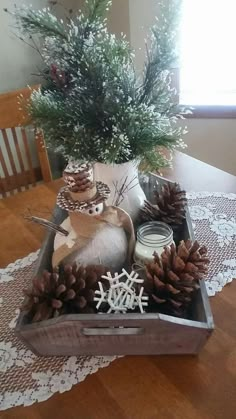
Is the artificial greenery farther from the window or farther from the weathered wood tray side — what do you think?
the window

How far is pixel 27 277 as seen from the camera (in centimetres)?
81

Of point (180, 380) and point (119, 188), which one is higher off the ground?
point (119, 188)

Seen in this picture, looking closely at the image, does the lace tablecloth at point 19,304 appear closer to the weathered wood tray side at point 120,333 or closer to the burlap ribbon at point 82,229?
the weathered wood tray side at point 120,333

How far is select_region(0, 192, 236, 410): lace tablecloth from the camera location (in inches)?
23.1

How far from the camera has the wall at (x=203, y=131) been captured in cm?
169

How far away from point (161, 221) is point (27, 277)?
1.06 ft

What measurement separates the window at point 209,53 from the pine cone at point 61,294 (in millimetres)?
1246

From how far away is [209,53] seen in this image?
166 centimetres

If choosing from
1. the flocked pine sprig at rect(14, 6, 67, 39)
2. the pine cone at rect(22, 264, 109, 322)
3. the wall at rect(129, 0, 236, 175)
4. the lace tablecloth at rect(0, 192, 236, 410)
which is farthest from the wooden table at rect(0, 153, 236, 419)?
the wall at rect(129, 0, 236, 175)

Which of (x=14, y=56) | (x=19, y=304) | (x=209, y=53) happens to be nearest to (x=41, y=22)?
(x=19, y=304)

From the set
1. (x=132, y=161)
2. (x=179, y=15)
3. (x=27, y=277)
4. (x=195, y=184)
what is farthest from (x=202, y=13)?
(x=27, y=277)

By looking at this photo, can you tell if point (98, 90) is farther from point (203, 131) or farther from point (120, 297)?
point (203, 131)

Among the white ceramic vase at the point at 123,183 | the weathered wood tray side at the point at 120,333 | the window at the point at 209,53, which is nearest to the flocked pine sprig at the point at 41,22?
the white ceramic vase at the point at 123,183

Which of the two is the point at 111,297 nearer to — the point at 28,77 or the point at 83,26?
the point at 83,26
